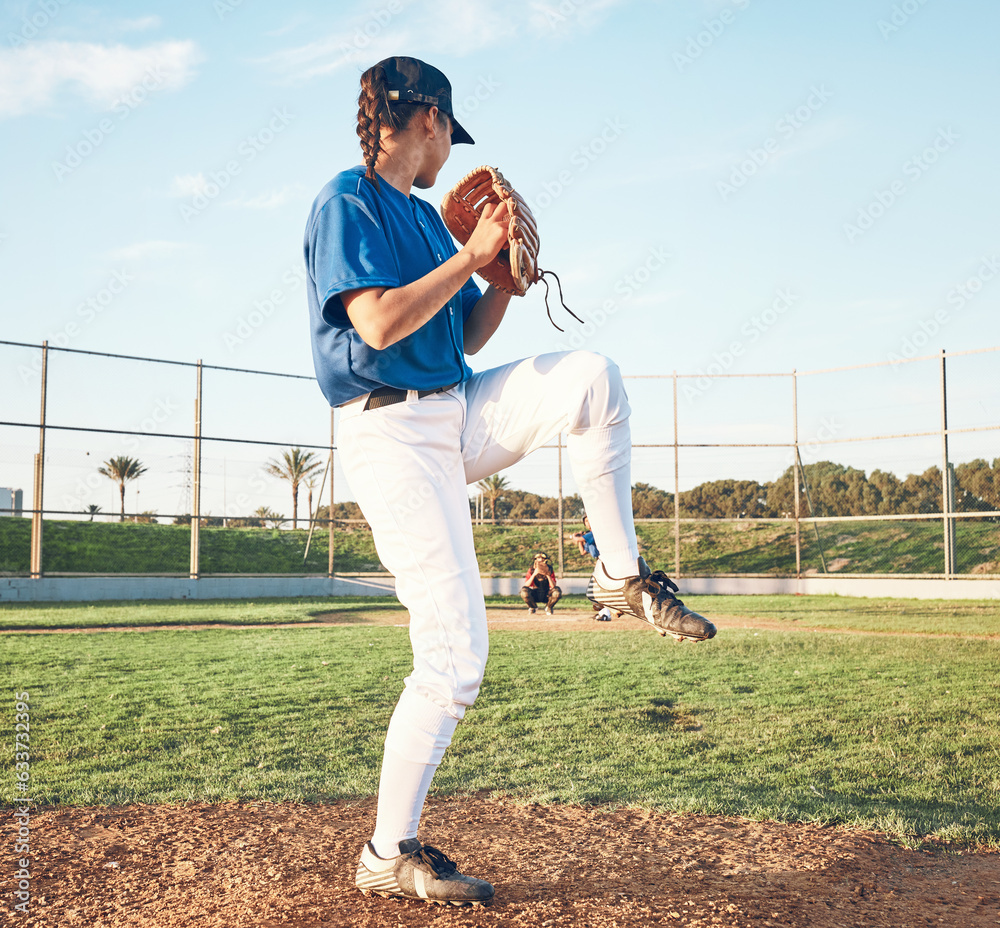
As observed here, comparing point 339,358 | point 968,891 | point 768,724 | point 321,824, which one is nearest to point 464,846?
point 321,824

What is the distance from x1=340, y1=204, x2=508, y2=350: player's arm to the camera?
2.17 m

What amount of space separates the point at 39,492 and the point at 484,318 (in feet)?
54.9

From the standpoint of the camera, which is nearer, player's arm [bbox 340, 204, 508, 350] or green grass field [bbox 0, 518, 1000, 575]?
player's arm [bbox 340, 204, 508, 350]

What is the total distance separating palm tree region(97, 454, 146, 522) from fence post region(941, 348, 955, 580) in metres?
16.8

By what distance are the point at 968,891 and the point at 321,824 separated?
7.64ft

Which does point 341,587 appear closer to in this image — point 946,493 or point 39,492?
point 39,492

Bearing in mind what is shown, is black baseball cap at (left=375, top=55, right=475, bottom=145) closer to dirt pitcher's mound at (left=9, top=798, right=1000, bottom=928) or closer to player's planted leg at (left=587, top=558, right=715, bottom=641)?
player's planted leg at (left=587, top=558, right=715, bottom=641)

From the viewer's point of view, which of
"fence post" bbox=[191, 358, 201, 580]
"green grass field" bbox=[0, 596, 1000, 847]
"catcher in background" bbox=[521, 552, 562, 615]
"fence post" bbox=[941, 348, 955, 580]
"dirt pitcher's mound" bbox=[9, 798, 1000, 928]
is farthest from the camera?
"fence post" bbox=[191, 358, 201, 580]

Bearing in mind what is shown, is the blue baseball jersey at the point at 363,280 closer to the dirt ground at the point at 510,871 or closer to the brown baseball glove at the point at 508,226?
the brown baseball glove at the point at 508,226

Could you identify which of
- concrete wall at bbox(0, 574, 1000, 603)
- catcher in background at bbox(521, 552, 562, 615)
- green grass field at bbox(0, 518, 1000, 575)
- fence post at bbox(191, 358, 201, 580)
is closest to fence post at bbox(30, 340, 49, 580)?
concrete wall at bbox(0, 574, 1000, 603)

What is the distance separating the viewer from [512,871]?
2857mm

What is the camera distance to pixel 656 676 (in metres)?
7.61

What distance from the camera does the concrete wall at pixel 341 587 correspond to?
55.9 ft

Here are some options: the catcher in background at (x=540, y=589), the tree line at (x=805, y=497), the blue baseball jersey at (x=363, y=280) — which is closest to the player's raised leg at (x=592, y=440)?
the blue baseball jersey at (x=363, y=280)
